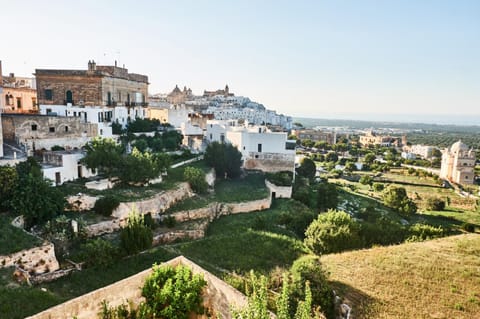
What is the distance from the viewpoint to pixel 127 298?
341 inches

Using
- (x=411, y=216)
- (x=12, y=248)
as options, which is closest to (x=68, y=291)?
(x=12, y=248)

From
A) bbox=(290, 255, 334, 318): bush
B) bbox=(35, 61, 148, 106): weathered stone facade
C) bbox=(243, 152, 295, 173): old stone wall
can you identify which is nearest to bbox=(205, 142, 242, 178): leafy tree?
bbox=(243, 152, 295, 173): old stone wall

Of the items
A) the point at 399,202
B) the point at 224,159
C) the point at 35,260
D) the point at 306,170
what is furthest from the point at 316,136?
the point at 35,260

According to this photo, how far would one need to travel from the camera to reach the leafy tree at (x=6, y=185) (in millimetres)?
14367

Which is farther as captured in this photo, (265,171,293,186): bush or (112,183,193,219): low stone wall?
(265,171,293,186): bush

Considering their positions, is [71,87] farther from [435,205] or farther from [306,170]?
[435,205]

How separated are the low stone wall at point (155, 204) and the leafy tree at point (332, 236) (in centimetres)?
817

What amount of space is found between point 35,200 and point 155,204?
6.00 meters

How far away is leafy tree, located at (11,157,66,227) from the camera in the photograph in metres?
14.1

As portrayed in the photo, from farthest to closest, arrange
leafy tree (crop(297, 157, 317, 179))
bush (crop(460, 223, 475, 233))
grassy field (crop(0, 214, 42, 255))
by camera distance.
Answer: leafy tree (crop(297, 157, 317, 179)) → bush (crop(460, 223, 475, 233)) → grassy field (crop(0, 214, 42, 255))

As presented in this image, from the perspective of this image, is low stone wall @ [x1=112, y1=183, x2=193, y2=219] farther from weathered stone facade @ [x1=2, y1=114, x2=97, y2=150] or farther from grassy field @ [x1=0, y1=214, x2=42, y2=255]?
weathered stone facade @ [x1=2, y1=114, x2=97, y2=150]

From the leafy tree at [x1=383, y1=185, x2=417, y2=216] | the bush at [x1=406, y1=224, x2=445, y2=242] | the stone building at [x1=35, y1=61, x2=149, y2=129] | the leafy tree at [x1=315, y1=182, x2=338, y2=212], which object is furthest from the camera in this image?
the leafy tree at [x1=383, y1=185, x2=417, y2=216]

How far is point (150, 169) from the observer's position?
20.2m

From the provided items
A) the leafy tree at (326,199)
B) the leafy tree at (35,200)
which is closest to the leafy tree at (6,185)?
the leafy tree at (35,200)
